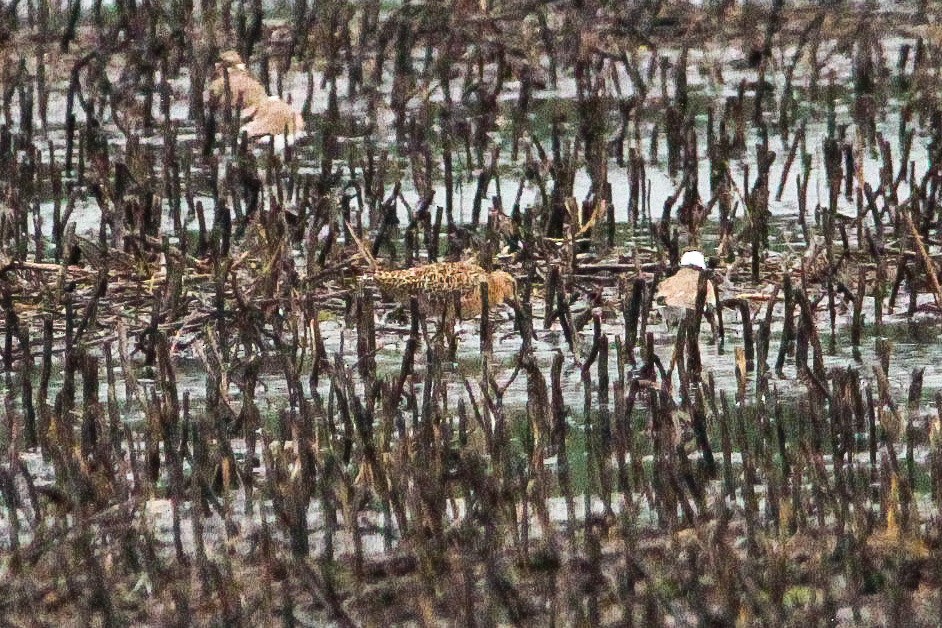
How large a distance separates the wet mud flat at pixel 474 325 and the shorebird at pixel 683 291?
72 millimetres

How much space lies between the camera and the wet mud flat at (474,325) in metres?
3.71

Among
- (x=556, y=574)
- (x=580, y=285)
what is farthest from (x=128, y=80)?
(x=556, y=574)

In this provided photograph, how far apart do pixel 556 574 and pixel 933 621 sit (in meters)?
0.59

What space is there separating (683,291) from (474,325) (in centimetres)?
51

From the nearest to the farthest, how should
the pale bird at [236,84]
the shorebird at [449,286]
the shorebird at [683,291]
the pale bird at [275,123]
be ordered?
the shorebird at [683,291]
the shorebird at [449,286]
the pale bird at [275,123]
the pale bird at [236,84]

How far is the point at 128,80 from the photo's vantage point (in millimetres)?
8703

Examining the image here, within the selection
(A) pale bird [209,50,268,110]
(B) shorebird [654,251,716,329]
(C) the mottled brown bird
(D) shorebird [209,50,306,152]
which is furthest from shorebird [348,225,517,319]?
(A) pale bird [209,50,268,110]

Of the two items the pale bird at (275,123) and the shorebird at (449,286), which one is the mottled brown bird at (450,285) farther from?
the pale bird at (275,123)

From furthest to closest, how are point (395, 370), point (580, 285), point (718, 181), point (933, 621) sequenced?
point (718, 181) < point (580, 285) < point (395, 370) < point (933, 621)

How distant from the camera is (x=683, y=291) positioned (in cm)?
547

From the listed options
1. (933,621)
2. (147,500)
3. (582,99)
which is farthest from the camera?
(582,99)

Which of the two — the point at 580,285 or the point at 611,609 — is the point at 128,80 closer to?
the point at 580,285

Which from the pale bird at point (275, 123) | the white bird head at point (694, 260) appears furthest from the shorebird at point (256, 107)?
the white bird head at point (694, 260)

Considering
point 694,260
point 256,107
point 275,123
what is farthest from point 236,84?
point 694,260
